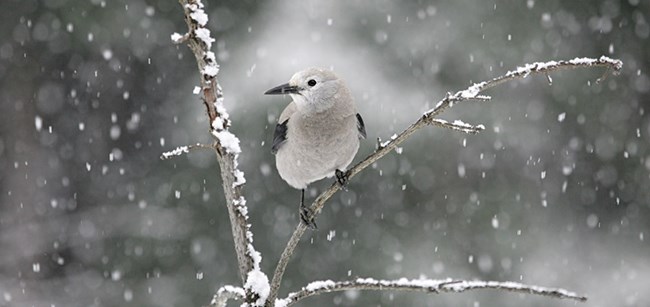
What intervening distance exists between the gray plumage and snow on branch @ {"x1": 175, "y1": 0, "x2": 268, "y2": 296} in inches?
69.9

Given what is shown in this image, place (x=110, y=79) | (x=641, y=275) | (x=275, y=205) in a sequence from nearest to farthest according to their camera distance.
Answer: (x=275, y=205) < (x=641, y=275) < (x=110, y=79)

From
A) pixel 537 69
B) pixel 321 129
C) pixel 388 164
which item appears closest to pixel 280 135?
pixel 321 129

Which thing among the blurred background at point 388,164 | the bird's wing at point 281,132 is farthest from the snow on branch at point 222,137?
the blurred background at point 388,164

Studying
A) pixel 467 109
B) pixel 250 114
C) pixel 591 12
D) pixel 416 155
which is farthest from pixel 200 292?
pixel 591 12

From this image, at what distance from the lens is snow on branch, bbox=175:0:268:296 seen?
69.6 inches

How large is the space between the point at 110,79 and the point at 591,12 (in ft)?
19.3

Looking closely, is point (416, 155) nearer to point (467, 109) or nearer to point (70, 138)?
point (467, 109)

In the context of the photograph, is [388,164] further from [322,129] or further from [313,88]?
[313,88]

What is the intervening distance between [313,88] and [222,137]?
1.88 m

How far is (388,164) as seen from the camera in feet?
28.6

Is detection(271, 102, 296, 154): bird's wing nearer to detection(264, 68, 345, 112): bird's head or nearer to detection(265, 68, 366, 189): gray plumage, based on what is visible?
detection(265, 68, 366, 189): gray plumage

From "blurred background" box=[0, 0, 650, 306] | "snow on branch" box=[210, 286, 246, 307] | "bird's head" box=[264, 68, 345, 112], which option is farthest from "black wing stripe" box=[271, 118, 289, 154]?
"blurred background" box=[0, 0, 650, 306]

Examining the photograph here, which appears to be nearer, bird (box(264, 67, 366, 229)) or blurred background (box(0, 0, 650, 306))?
bird (box(264, 67, 366, 229))

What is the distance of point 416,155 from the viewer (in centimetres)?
851
